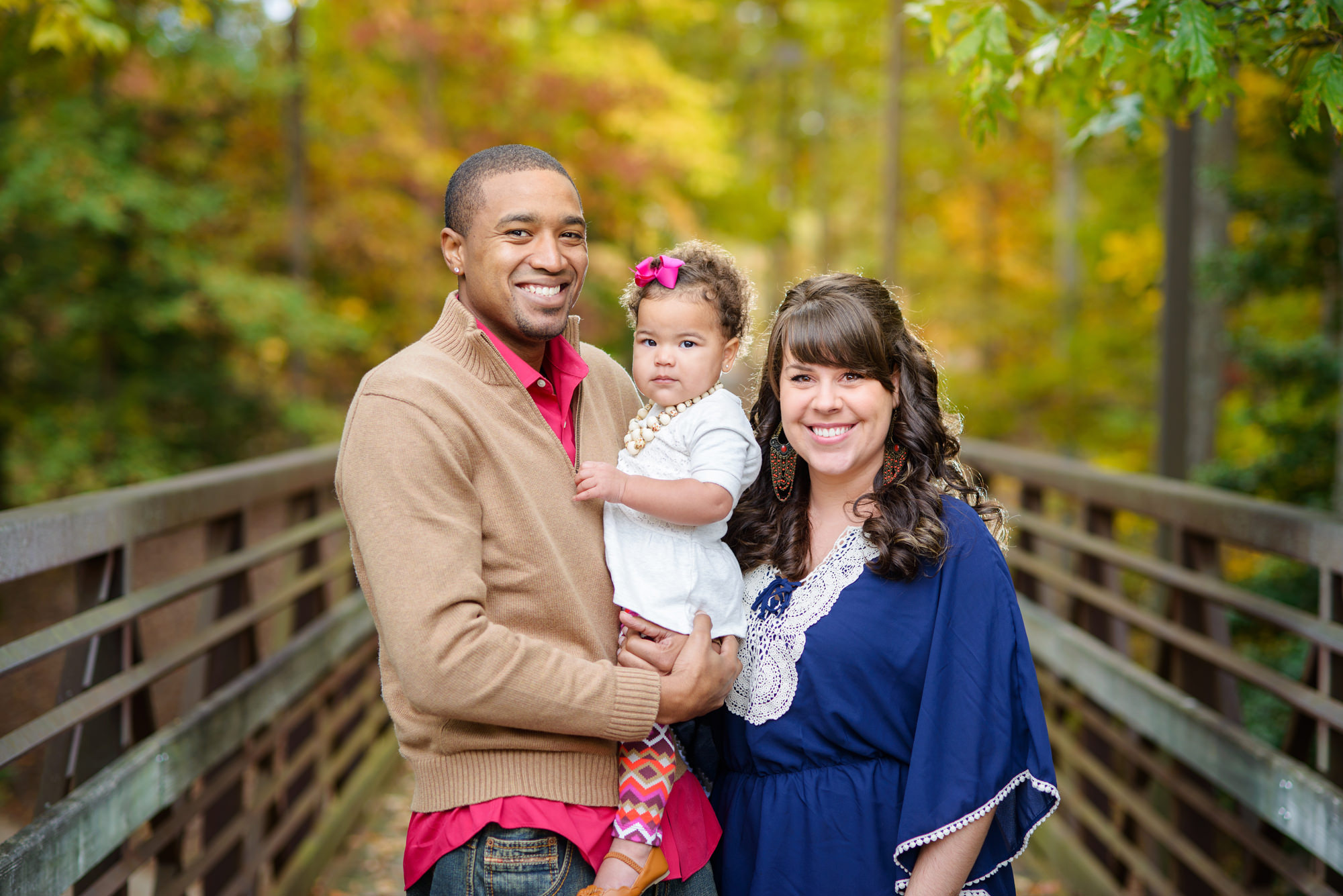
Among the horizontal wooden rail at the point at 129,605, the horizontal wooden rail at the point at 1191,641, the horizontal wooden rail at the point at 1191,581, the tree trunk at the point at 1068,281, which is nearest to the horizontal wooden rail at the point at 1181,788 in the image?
the horizontal wooden rail at the point at 1191,641

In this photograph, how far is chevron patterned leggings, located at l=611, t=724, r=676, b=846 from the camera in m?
2.02

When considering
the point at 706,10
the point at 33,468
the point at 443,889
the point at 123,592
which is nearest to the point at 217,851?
the point at 123,592

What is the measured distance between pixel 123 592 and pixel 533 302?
131cm

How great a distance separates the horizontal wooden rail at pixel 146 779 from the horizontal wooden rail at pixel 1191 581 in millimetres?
2205

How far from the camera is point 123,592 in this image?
2.65 metres

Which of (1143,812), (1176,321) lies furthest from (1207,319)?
(1143,812)

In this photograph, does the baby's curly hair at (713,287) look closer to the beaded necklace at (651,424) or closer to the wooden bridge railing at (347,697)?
the beaded necklace at (651,424)

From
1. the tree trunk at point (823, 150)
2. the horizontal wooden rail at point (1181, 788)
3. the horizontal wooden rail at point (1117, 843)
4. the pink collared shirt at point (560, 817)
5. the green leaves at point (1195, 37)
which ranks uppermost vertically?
the tree trunk at point (823, 150)

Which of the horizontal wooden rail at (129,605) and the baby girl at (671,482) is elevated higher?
the baby girl at (671,482)

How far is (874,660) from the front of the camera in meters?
2.14

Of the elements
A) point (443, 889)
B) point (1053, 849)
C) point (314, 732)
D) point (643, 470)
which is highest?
point (643, 470)

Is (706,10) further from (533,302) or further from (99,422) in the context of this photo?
(533,302)

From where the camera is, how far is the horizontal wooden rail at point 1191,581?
2.64 meters

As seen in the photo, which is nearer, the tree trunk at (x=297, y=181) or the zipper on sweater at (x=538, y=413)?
the zipper on sweater at (x=538, y=413)
